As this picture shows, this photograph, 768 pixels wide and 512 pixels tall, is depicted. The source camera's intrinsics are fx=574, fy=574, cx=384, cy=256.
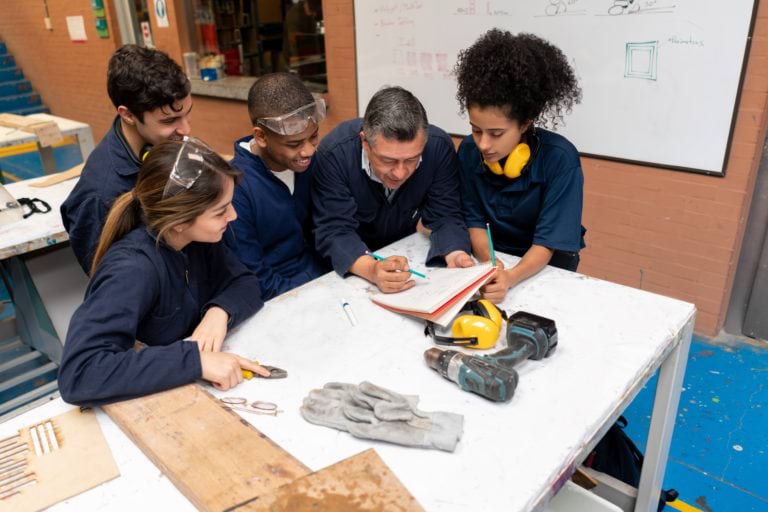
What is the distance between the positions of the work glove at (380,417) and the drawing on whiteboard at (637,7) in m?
2.14

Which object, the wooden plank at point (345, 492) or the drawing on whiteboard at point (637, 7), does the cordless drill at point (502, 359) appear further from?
the drawing on whiteboard at point (637, 7)

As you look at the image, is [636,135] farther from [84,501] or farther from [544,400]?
[84,501]

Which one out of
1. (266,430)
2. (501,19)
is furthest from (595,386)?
(501,19)

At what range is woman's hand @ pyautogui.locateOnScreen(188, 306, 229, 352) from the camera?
140cm

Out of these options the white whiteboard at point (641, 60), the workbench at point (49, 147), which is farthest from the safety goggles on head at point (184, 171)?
the workbench at point (49, 147)

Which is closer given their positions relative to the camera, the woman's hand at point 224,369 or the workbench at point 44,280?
the woman's hand at point 224,369

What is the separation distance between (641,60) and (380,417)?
2.21 metres

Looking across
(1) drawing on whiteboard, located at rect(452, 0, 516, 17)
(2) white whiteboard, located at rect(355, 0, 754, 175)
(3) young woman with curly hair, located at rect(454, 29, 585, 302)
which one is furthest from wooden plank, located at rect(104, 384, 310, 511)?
(1) drawing on whiteboard, located at rect(452, 0, 516, 17)

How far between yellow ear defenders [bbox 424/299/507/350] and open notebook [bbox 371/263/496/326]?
0.13ft

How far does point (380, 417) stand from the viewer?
113cm

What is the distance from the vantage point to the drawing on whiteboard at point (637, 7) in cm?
245

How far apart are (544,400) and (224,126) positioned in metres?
4.38

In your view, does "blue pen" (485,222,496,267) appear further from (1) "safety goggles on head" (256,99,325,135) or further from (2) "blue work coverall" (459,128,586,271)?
(1) "safety goggles on head" (256,99,325,135)

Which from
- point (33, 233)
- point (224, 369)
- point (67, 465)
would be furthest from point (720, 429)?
point (33, 233)
